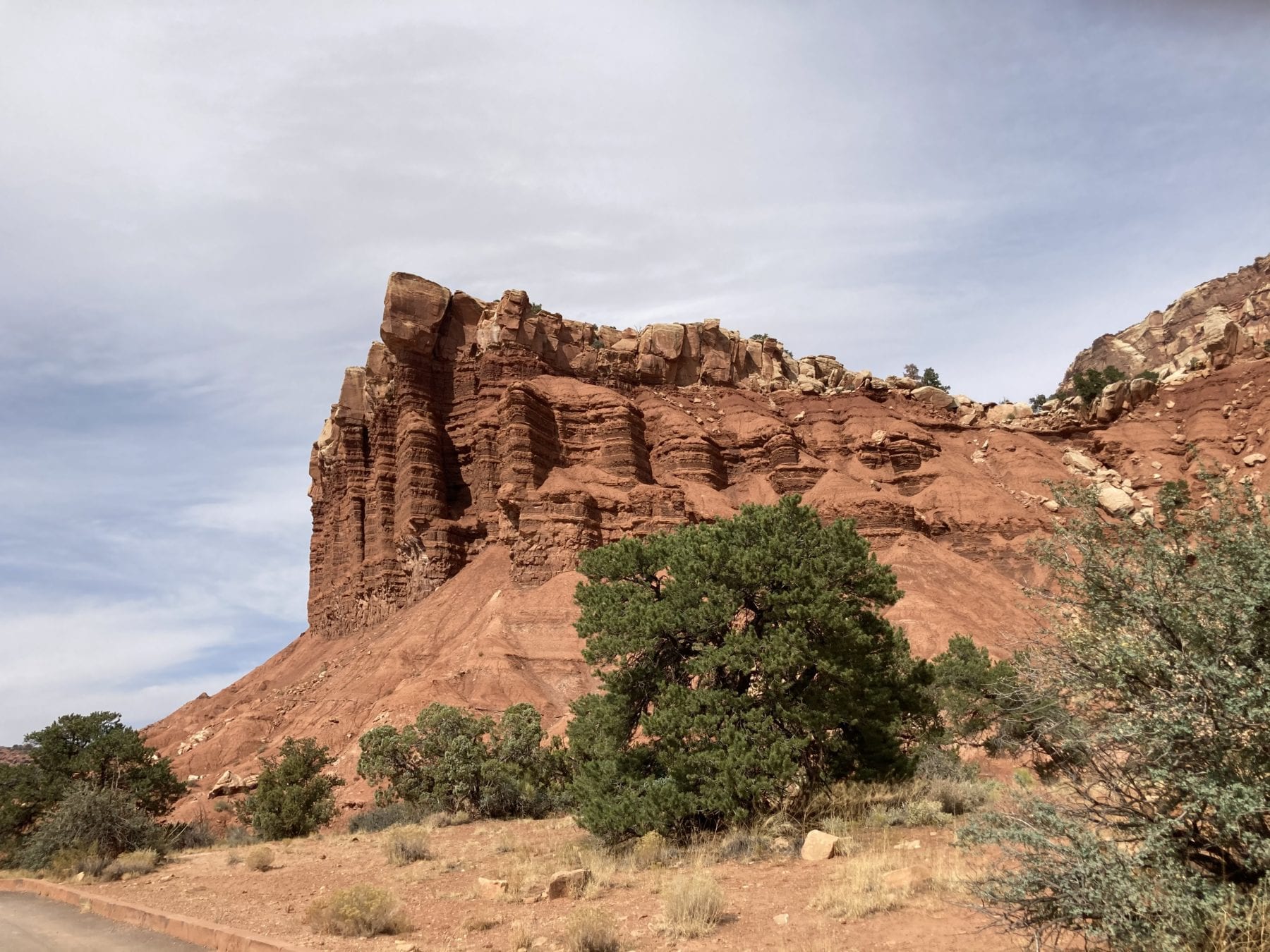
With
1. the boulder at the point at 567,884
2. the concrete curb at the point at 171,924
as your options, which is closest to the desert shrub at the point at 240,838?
the concrete curb at the point at 171,924

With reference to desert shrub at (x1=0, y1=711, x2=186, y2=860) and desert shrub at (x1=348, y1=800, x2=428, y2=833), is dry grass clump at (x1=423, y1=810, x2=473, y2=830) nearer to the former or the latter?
desert shrub at (x1=348, y1=800, x2=428, y2=833)

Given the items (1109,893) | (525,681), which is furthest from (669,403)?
(1109,893)

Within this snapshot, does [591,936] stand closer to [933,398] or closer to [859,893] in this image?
[859,893]

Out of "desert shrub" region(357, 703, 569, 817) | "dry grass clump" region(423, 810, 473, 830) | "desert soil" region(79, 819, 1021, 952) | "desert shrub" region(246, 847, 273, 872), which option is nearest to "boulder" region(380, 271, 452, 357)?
"desert shrub" region(357, 703, 569, 817)

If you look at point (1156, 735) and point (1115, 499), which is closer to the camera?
point (1156, 735)

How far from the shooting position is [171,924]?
11305 millimetres

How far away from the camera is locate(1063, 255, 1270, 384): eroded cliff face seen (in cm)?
9234

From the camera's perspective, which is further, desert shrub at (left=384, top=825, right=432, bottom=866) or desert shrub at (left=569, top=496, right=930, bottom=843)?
desert shrub at (left=384, top=825, right=432, bottom=866)

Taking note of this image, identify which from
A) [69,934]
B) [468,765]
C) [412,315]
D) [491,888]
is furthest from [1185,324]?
[69,934]

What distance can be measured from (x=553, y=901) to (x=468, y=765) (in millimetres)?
14528

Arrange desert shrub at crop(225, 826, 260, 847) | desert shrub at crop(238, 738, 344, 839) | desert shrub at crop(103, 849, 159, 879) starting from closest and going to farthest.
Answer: desert shrub at crop(103, 849, 159, 879), desert shrub at crop(225, 826, 260, 847), desert shrub at crop(238, 738, 344, 839)

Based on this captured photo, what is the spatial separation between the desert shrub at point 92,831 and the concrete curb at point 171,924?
3.84 metres

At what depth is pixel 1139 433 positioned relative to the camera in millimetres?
63500

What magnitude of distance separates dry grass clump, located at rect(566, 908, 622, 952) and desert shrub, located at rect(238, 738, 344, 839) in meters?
20.9
